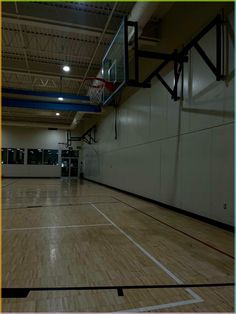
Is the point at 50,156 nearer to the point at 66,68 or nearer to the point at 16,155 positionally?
the point at 16,155

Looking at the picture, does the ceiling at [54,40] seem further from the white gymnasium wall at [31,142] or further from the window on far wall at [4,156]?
the window on far wall at [4,156]

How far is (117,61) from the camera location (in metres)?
6.90

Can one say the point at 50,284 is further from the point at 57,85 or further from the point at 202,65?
the point at 57,85

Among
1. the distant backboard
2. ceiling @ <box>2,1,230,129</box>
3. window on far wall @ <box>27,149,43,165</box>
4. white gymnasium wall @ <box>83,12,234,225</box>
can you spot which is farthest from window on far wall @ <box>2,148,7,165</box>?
the distant backboard

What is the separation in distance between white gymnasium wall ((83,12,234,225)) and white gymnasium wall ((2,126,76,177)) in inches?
562

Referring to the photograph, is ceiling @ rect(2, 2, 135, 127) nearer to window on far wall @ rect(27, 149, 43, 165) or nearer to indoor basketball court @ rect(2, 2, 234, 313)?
indoor basketball court @ rect(2, 2, 234, 313)

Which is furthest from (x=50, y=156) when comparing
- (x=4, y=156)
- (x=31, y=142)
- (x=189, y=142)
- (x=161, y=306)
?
(x=161, y=306)

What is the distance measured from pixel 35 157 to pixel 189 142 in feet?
64.5

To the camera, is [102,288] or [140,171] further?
[140,171]

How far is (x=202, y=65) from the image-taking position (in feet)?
20.2

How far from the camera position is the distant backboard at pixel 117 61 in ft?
19.9

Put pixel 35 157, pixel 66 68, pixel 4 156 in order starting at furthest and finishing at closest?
pixel 35 157 < pixel 4 156 < pixel 66 68

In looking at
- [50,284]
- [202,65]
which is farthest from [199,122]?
[50,284]

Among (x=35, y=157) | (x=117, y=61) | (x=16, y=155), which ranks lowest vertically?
(x=35, y=157)
